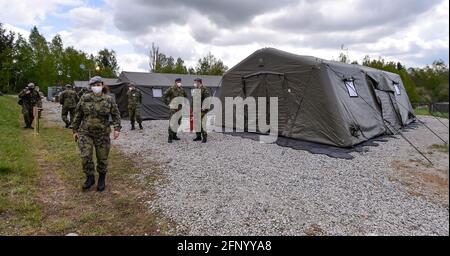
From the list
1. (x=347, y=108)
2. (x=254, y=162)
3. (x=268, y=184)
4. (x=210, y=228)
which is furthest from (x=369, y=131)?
(x=210, y=228)

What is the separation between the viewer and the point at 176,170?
18.3ft

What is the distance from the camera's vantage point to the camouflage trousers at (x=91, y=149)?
14.3 ft

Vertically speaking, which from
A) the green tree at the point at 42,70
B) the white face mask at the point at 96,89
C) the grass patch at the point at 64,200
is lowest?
the grass patch at the point at 64,200

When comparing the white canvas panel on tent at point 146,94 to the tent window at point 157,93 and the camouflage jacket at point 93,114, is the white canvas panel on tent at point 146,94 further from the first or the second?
the camouflage jacket at point 93,114

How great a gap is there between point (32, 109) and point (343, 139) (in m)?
10.7

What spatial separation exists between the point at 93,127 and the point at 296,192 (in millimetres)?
3278

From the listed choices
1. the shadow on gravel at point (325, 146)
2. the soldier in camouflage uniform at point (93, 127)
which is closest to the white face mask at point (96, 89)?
the soldier in camouflage uniform at point (93, 127)

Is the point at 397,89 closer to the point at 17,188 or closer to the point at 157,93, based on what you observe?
the point at 157,93

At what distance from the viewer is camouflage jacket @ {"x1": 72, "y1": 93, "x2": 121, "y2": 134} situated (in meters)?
4.39

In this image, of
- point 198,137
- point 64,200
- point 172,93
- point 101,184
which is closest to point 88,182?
point 101,184

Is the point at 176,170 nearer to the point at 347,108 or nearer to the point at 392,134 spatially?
the point at 347,108

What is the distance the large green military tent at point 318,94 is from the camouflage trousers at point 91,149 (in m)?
Answer: 5.55

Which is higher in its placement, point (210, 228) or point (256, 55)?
point (256, 55)

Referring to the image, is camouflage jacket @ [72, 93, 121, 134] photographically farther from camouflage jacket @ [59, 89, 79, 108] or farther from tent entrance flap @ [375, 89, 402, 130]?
tent entrance flap @ [375, 89, 402, 130]
